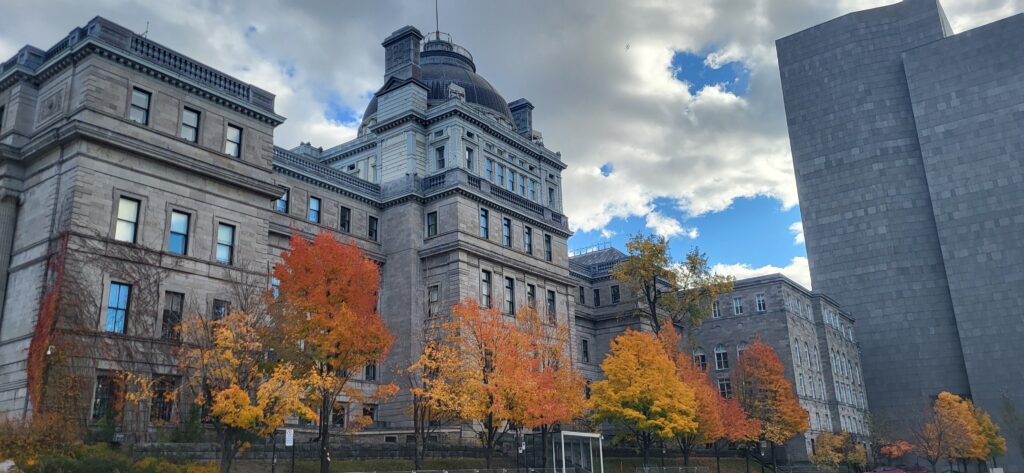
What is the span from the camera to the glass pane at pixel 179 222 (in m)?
35.8

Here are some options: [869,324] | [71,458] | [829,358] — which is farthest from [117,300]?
[869,324]

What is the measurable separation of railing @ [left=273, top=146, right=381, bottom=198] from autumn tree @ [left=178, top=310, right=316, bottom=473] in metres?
19.3

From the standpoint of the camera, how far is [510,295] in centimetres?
5438

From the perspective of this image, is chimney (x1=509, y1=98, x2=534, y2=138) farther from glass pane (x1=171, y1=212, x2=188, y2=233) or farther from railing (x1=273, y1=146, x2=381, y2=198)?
glass pane (x1=171, y1=212, x2=188, y2=233)

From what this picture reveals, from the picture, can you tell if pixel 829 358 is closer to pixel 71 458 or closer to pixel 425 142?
pixel 425 142

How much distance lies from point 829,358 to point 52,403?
76.8 meters

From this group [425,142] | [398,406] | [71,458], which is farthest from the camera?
[425,142]

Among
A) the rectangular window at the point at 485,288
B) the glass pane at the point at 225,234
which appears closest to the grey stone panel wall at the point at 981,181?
the rectangular window at the point at 485,288

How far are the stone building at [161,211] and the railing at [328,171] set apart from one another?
15 cm

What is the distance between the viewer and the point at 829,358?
279ft

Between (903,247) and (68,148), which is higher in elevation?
(903,247)

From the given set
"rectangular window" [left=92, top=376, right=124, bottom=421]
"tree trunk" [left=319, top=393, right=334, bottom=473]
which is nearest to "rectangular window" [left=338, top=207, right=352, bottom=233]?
"tree trunk" [left=319, top=393, right=334, bottom=473]

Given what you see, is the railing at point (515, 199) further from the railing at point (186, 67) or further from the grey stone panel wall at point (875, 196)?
the grey stone panel wall at point (875, 196)

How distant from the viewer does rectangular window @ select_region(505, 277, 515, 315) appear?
53737 mm
